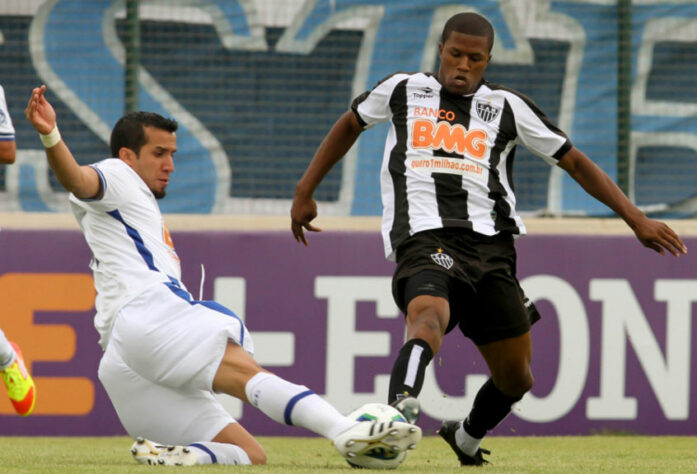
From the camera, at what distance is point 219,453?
527 cm

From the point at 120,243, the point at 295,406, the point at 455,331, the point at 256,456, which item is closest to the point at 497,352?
the point at 256,456

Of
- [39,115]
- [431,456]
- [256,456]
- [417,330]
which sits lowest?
[431,456]

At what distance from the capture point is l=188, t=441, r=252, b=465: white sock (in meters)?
5.18

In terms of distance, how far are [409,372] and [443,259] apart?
0.65 meters

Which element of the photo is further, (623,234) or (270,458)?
(623,234)

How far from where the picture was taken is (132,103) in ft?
28.2

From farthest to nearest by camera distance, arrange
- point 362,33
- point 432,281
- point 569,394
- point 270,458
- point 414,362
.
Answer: point 362,33, point 569,394, point 270,458, point 432,281, point 414,362

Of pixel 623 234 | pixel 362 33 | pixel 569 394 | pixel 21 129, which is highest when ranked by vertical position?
pixel 362 33

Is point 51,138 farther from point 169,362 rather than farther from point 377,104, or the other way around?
point 377,104

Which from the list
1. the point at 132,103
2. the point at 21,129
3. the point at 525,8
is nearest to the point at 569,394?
the point at 525,8

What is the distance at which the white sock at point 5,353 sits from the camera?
580 centimetres

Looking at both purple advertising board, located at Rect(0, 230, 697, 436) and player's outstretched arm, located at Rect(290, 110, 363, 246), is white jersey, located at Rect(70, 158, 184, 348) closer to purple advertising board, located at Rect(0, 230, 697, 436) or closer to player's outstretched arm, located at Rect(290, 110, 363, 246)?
player's outstretched arm, located at Rect(290, 110, 363, 246)

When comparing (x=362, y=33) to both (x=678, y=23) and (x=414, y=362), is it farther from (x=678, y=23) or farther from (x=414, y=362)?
(x=414, y=362)

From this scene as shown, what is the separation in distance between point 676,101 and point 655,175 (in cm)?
53
